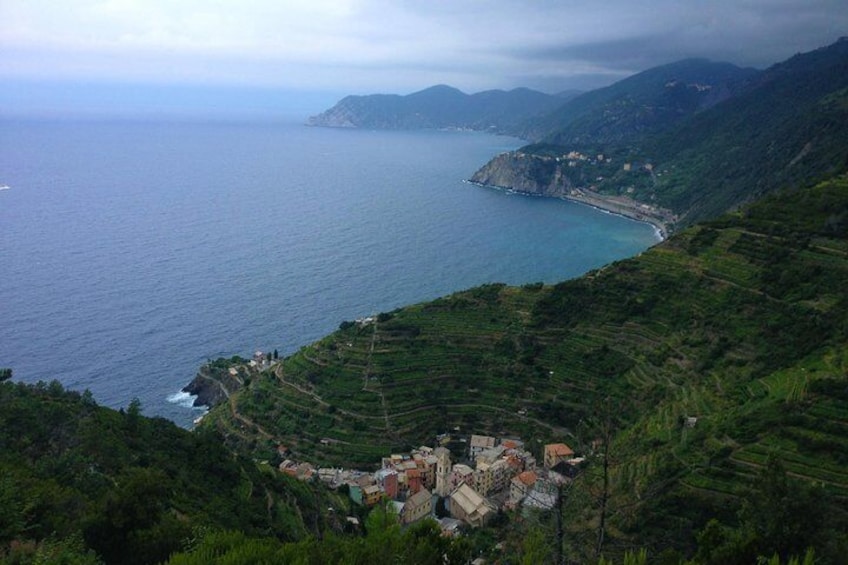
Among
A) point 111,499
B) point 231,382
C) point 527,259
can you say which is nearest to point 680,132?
point 527,259

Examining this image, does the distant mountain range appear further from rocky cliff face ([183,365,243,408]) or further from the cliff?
rocky cliff face ([183,365,243,408])

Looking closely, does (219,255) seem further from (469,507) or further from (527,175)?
(527,175)

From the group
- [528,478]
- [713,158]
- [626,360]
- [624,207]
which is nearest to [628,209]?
[624,207]

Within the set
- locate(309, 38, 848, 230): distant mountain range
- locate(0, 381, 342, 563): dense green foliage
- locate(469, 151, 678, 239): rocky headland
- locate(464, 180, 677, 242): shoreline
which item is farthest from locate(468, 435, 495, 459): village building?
locate(469, 151, 678, 239): rocky headland

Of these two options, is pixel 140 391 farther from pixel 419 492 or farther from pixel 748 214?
pixel 748 214

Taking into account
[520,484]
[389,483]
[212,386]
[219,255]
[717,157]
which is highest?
[717,157]

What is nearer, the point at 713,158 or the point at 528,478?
the point at 528,478

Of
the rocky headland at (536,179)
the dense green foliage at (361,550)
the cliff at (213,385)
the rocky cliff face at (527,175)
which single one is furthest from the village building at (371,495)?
the rocky cliff face at (527,175)
